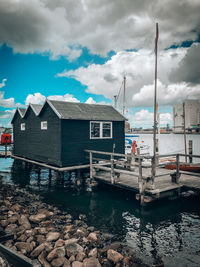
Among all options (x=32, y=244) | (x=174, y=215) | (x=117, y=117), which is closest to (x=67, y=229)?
(x=32, y=244)

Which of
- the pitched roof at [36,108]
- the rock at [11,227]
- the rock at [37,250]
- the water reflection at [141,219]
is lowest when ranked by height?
the water reflection at [141,219]

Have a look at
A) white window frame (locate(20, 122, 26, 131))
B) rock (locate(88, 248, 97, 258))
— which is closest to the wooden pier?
rock (locate(88, 248, 97, 258))

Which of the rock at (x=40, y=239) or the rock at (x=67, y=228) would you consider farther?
the rock at (x=67, y=228)

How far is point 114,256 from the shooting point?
6.46m

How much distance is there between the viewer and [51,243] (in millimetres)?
7152

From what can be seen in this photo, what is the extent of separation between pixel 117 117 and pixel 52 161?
698 centimetres

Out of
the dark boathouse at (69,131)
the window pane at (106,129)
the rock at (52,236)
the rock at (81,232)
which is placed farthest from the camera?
the window pane at (106,129)

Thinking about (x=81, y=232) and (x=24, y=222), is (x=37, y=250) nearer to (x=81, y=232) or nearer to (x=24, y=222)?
(x=81, y=232)

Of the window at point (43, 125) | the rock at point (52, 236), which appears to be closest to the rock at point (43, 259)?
the rock at point (52, 236)

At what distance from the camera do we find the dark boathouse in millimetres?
15087

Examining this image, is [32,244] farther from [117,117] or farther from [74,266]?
[117,117]

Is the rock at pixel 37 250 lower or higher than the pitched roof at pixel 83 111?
lower

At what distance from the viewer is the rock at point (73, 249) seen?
6551 millimetres

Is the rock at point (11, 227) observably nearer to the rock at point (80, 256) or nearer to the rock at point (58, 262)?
the rock at point (58, 262)
